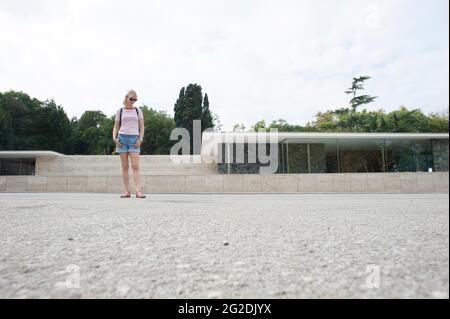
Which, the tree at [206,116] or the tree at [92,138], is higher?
the tree at [206,116]

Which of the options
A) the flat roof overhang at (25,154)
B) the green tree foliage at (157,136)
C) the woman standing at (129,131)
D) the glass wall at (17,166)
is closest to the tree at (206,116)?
the green tree foliage at (157,136)

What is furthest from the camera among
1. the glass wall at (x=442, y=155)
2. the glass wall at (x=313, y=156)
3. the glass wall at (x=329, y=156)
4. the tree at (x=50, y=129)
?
the tree at (x=50, y=129)

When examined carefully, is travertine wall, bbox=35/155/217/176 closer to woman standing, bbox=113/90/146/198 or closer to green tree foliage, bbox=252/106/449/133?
woman standing, bbox=113/90/146/198

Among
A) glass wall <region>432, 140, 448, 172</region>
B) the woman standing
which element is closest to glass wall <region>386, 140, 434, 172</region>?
the woman standing

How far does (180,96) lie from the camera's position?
4266 centimetres

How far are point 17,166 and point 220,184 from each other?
1913 cm

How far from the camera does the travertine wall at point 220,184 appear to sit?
12.2 metres

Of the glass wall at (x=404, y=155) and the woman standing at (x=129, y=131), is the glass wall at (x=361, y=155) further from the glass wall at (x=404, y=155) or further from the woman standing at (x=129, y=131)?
the woman standing at (x=129, y=131)

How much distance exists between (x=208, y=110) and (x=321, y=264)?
42.3m

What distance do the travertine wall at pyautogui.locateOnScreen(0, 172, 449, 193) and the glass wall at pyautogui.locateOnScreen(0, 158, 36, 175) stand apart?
10965mm

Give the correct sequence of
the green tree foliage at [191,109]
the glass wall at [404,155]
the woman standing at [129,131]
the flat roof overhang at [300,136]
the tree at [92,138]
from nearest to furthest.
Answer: the woman standing at [129,131] < the glass wall at [404,155] < the flat roof overhang at [300,136] < the green tree foliage at [191,109] < the tree at [92,138]

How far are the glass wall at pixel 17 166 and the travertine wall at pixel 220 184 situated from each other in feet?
36.0
